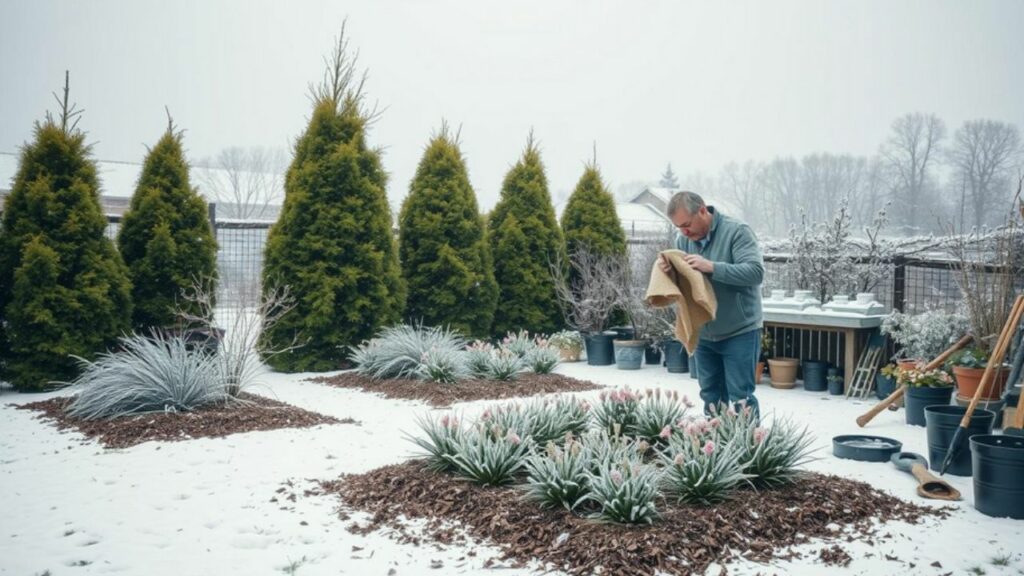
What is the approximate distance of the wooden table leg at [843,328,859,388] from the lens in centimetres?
720

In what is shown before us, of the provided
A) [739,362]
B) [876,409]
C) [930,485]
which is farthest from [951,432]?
[739,362]

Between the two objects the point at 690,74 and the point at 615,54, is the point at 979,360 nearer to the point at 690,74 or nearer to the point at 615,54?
the point at 690,74

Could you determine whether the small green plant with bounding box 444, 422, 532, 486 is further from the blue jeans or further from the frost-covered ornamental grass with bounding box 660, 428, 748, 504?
the blue jeans

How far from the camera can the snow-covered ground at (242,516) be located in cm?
280

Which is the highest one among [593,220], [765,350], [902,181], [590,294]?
[902,181]

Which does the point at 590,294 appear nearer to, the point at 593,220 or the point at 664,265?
the point at 593,220

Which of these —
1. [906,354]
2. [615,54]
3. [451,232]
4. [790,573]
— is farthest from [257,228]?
[615,54]

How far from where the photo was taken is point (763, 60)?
44.2m

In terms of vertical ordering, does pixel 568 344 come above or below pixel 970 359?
below

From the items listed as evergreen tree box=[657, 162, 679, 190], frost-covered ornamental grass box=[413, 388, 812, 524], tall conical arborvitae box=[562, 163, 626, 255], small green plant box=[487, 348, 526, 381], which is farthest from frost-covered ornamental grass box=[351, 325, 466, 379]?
evergreen tree box=[657, 162, 679, 190]

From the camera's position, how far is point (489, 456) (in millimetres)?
3656

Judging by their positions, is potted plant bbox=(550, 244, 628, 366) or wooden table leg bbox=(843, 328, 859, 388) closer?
wooden table leg bbox=(843, 328, 859, 388)

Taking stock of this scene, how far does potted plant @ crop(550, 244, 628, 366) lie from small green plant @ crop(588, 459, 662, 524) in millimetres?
6446

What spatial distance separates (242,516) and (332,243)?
5.49 metres
